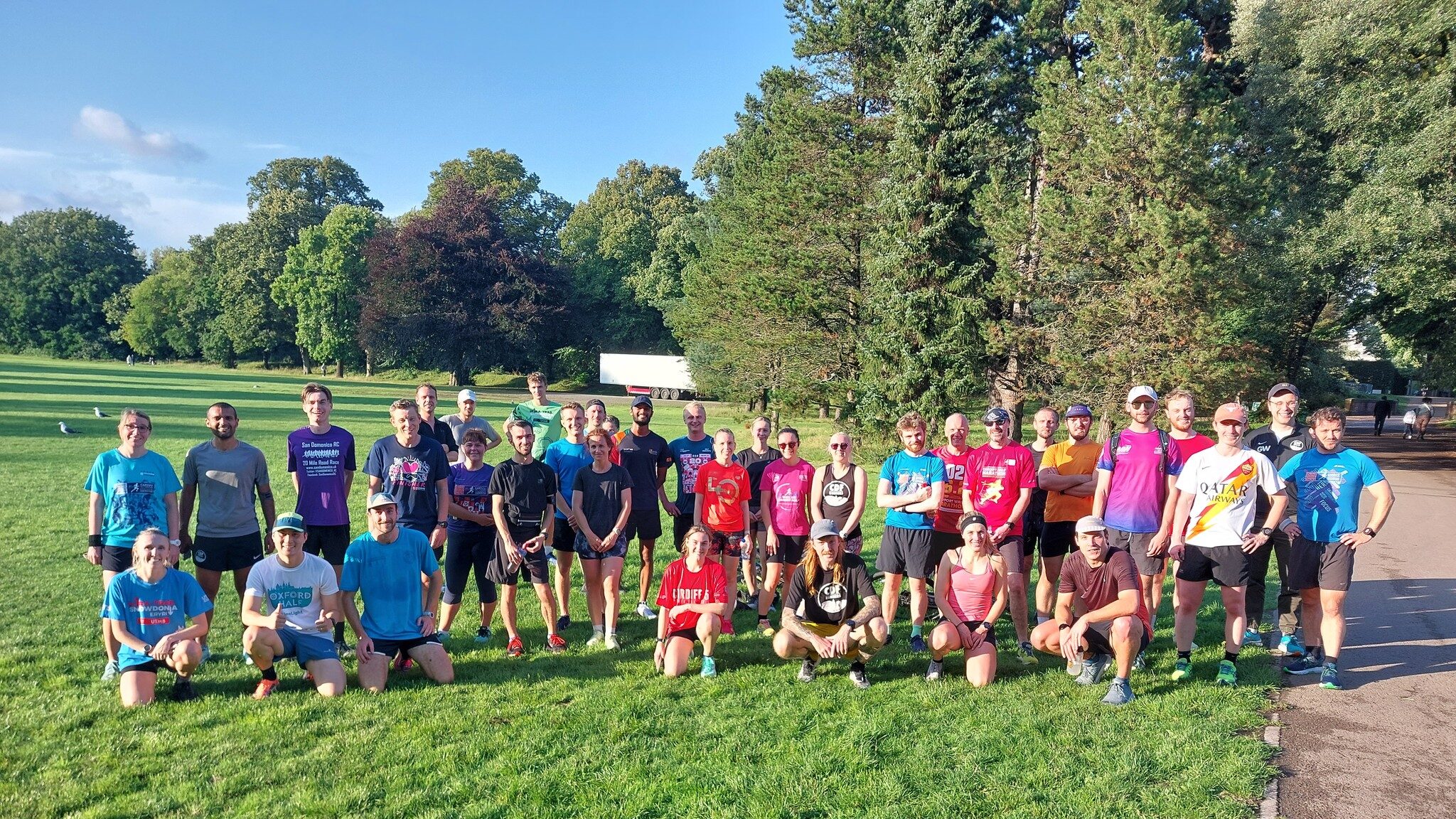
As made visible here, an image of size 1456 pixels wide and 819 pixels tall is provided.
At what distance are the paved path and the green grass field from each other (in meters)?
0.26

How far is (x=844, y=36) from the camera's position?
21484 mm

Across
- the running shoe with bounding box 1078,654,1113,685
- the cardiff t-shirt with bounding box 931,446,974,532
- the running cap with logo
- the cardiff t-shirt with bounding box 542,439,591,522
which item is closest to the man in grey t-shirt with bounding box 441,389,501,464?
the cardiff t-shirt with bounding box 542,439,591,522

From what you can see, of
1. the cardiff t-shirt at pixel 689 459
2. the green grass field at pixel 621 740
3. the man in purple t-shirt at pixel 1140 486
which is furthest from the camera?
the cardiff t-shirt at pixel 689 459

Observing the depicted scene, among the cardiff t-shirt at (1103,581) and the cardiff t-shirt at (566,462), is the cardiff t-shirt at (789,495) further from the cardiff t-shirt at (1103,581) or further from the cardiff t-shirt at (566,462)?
the cardiff t-shirt at (1103,581)

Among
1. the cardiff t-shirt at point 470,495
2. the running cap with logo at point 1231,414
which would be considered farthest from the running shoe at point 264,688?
the running cap with logo at point 1231,414

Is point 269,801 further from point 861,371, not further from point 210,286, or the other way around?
point 210,286

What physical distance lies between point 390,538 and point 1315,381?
26.7 meters

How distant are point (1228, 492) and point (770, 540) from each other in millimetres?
3537

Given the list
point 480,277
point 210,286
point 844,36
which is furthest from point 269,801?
point 210,286

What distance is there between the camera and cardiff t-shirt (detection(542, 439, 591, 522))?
7070 millimetres

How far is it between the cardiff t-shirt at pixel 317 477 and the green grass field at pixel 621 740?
1.22 metres

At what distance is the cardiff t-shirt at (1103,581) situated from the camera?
579 cm

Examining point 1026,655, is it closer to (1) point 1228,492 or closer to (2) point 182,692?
(1) point 1228,492

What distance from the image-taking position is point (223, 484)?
6312mm
